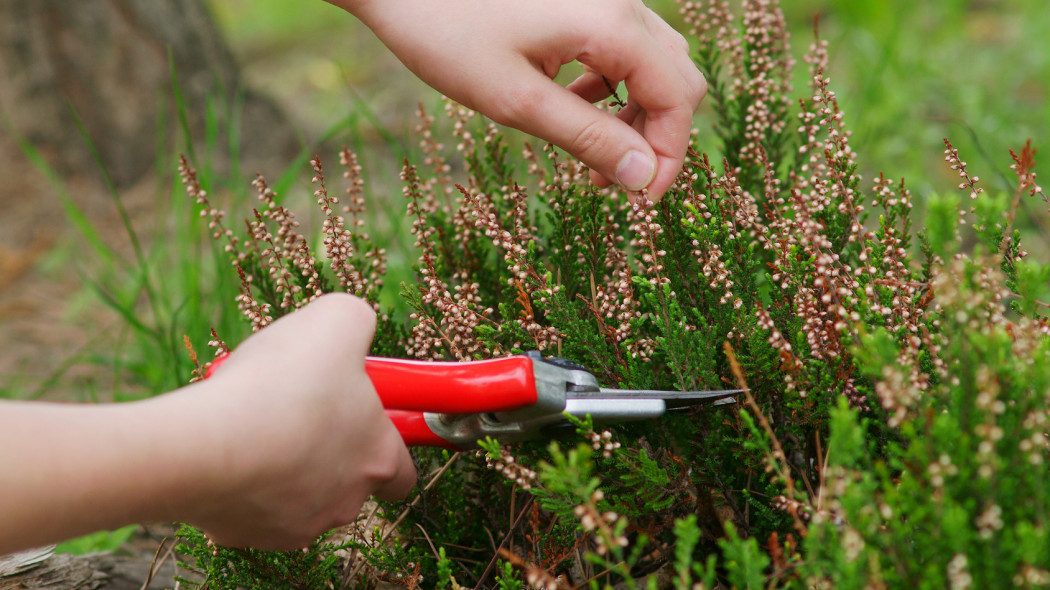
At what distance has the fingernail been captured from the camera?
1.63 meters

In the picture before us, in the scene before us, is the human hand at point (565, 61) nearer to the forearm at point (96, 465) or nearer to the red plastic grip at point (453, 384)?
the red plastic grip at point (453, 384)

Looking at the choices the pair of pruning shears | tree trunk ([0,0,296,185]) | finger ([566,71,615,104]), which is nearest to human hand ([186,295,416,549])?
the pair of pruning shears

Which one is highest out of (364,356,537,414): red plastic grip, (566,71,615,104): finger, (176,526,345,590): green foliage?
(566,71,615,104): finger

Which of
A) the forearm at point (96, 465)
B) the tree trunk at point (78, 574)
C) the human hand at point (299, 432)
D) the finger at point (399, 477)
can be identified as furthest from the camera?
the tree trunk at point (78, 574)

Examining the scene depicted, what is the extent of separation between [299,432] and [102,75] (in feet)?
14.5

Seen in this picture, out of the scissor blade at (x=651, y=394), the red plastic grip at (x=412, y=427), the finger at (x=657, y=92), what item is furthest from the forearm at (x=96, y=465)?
the finger at (x=657, y=92)

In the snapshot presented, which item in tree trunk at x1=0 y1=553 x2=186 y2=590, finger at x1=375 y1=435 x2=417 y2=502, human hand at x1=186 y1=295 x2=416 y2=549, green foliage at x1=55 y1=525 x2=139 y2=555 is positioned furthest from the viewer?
green foliage at x1=55 y1=525 x2=139 y2=555

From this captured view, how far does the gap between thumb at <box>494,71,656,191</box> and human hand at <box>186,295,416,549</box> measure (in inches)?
24.1

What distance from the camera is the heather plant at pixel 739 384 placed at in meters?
1.04

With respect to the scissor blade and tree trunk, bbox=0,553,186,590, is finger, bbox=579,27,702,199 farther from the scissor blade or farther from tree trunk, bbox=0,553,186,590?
tree trunk, bbox=0,553,186,590

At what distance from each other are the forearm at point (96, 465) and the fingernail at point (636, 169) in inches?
38.2

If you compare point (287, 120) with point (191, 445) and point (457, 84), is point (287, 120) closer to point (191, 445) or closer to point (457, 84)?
point (457, 84)

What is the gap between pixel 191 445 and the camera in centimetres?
108

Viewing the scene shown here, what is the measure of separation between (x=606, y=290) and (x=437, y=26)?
29.1 inches
